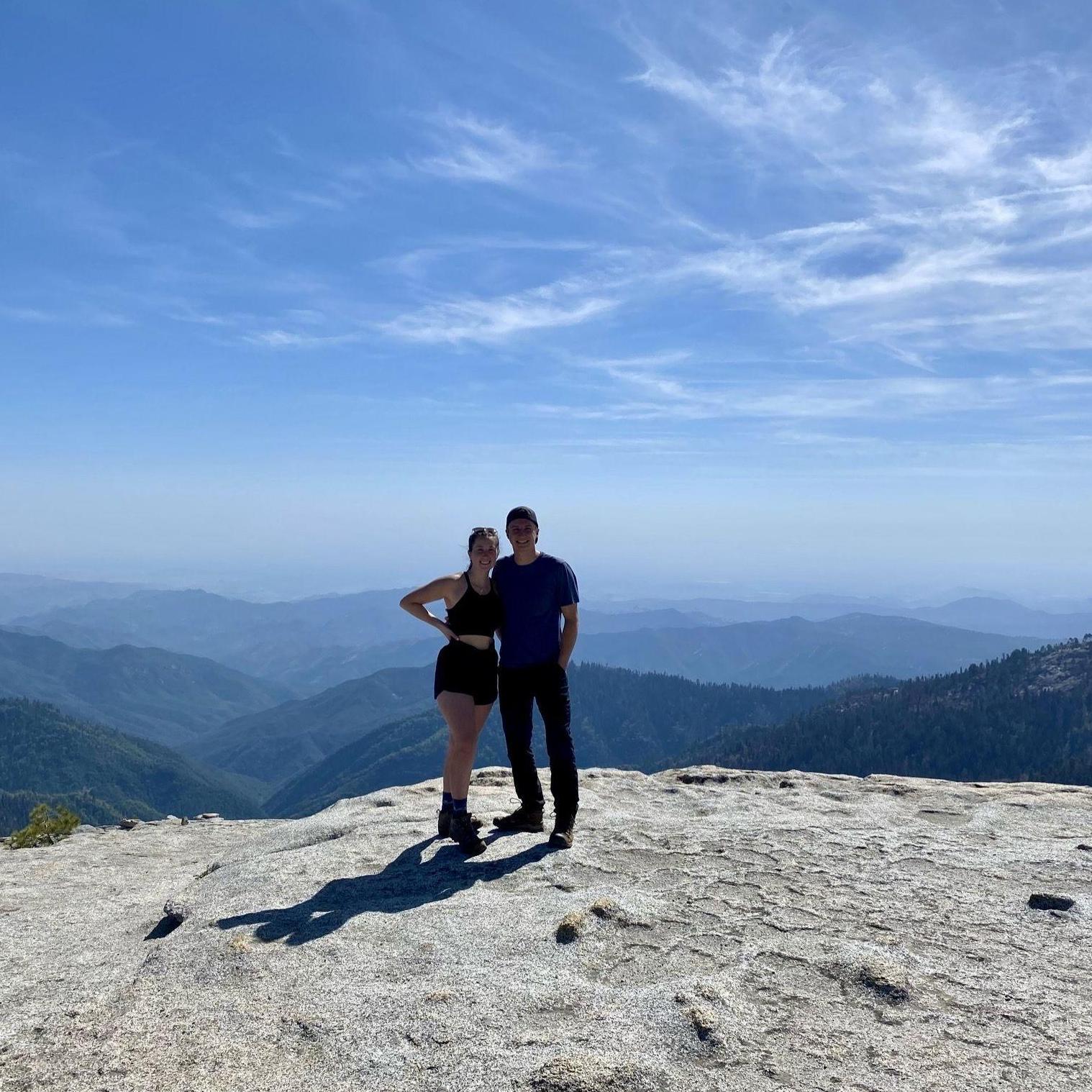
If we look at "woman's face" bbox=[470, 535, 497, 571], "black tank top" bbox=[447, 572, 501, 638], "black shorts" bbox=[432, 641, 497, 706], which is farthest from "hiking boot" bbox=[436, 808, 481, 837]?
"woman's face" bbox=[470, 535, 497, 571]

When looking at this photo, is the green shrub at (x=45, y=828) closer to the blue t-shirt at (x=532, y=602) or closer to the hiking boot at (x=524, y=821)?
the hiking boot at (x=524, y=821)

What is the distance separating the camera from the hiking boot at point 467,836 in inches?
411

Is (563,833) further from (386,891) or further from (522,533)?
(522,533)

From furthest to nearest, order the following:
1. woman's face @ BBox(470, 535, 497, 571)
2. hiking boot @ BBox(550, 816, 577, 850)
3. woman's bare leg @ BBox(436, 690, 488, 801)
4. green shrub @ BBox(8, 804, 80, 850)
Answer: green shrub @ BBox(8, 804, 80, 850) → hiking boot @ BBox(550, 816, 577, 850) → woman's bare leg @ BBox(436, 690, 488, 801) → woman's face @ BBox(470, 535, 497, 571)

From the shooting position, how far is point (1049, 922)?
8117 mm

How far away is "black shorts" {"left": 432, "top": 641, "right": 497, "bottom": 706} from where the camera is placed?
10359mm

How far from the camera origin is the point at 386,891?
9.47m

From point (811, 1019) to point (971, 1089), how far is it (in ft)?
4.01

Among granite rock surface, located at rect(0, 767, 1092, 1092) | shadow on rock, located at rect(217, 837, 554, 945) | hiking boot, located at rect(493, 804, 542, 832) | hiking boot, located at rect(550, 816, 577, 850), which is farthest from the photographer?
hiking boot, located at rect(493, 804, 542, 832)

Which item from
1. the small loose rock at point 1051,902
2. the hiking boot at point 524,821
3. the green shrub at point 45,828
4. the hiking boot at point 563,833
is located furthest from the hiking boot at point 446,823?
the green shrub at point 45,828

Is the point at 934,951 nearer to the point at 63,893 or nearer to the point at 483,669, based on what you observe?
the point at 483,669

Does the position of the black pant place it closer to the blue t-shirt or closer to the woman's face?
the blue t-shirt

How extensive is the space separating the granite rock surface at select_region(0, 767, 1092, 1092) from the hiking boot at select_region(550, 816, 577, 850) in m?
0.23

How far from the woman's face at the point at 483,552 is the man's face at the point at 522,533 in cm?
25
